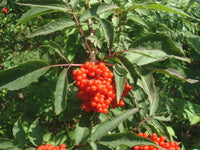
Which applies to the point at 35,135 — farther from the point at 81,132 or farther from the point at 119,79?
the point at 119,79

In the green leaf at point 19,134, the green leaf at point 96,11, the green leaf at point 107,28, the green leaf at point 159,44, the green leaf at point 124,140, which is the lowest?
the green leaf at point 19,134

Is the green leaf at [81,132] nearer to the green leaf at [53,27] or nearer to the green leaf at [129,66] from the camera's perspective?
the green leaf at [129,66]

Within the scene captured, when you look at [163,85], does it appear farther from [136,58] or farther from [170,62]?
[136,58]

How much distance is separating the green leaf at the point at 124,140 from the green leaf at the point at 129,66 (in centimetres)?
38

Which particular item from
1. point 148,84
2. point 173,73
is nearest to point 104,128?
point 148,84

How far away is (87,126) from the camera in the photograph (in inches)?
60.2

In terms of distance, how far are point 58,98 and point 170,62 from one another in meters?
2.07

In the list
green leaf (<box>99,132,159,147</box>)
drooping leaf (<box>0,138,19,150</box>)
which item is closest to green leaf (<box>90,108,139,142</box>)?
green leaf (<box>99,132,159,147</box>)

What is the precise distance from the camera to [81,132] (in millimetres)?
1491

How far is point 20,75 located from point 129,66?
0.75 meters

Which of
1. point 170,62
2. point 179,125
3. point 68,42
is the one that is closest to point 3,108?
point 68,42

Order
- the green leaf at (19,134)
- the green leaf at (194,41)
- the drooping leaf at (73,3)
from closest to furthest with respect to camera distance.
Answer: the drooping leaf at (73,3) → the green leaf at (19,134) → the green leaf at (194,41)

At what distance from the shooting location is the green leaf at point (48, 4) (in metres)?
1.31

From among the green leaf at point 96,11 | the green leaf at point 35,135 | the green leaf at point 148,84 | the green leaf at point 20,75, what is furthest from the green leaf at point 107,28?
the green leaf at point 35,135
